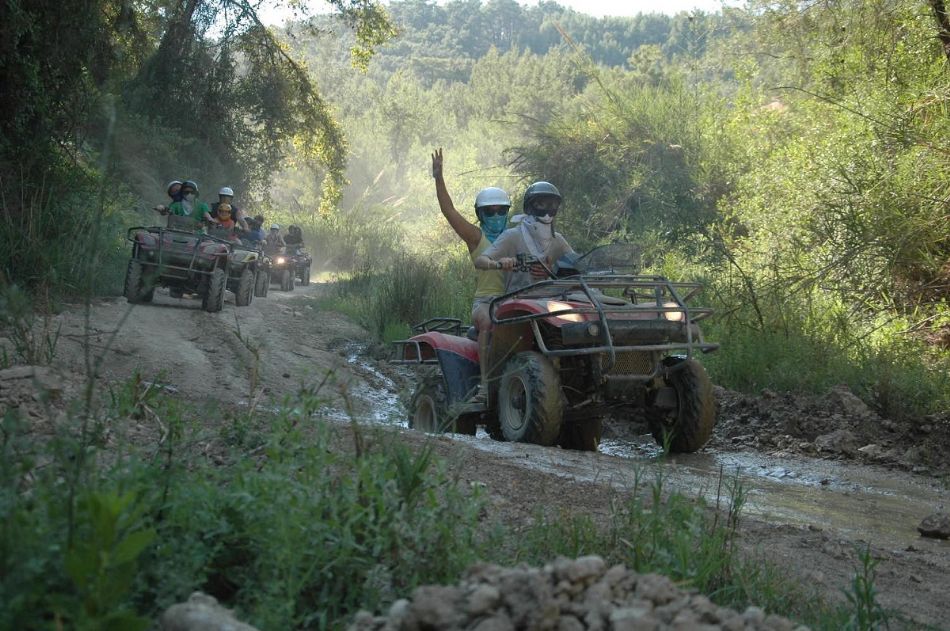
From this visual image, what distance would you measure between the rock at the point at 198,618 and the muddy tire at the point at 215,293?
13.2 m

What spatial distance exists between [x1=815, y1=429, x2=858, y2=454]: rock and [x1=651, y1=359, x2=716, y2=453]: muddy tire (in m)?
1.02

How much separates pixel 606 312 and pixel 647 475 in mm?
1340

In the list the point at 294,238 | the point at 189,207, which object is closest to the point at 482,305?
the point at 189,207

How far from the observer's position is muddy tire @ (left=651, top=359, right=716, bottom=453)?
7.38 metres

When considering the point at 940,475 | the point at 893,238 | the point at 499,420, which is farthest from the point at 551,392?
the point at 893,238

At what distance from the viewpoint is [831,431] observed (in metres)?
8.30

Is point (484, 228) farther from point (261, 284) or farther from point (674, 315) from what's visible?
point (261, 284)

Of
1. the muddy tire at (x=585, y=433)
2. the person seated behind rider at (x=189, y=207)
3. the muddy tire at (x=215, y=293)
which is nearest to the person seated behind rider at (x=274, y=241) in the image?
the person seated behind rider at (x=189, y=207)

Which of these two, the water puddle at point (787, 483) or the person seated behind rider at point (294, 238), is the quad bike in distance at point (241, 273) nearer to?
the water puddle at point (787, 483)

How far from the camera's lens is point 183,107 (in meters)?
27.0

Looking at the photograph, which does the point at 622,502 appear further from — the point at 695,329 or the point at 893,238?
the point at 893,238

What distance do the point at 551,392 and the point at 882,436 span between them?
117 inches

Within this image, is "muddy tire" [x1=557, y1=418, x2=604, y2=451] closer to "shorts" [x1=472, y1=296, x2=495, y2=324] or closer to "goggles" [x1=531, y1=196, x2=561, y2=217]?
"shorts" [x1=472, y1=296, x2=495, y2=324]

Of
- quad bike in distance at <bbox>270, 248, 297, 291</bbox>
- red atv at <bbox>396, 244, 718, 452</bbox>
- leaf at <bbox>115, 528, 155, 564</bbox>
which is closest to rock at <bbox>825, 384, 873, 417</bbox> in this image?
red atv at <bbox>396, 244, 718, 452</bbox>
